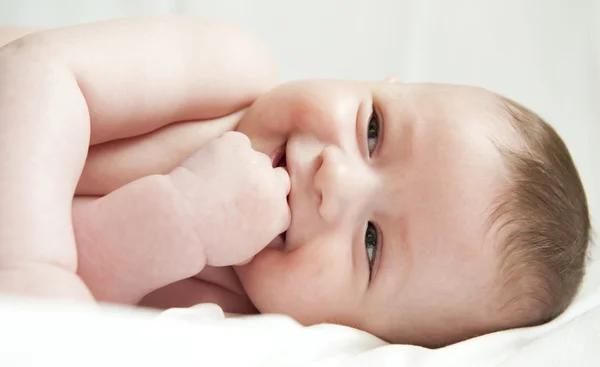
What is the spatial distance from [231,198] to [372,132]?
24cm

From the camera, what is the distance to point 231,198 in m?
0.86

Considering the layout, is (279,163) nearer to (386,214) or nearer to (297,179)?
(297,179)

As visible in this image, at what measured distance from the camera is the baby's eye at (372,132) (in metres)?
0.96

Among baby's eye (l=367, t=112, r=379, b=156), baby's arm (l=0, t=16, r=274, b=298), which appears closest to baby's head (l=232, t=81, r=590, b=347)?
baby's eye (l=367, t=112, r=379, b=156)

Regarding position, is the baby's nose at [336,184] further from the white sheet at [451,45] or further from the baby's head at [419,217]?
the white sheet at [451,45]

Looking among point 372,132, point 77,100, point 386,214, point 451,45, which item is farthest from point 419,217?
point 451,45

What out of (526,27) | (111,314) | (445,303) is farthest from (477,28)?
(111,314)

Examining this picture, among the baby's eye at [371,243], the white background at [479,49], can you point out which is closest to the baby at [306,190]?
the baby's eye at [371,243]

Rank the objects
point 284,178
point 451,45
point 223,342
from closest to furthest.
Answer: point 223,342
point 284,178
point 451,45

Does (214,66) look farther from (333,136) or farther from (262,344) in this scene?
(262,344)

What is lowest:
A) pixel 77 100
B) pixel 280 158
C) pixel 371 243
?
pixel 371 243

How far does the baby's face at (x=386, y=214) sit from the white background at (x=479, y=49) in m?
0.53

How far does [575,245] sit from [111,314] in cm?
67

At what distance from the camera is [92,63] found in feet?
2.76
